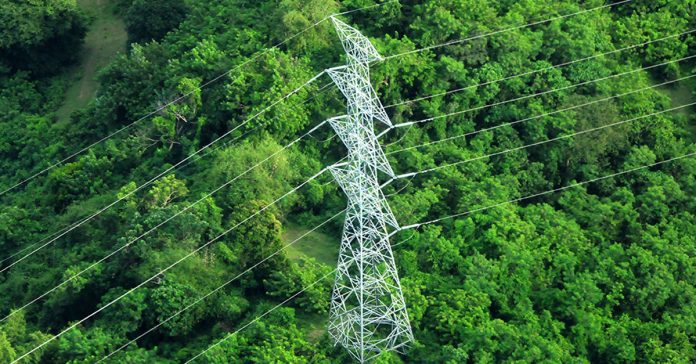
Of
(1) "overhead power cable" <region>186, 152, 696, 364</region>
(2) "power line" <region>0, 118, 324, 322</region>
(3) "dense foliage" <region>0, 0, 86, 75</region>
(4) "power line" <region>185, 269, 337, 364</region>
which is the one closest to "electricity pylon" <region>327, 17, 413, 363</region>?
(4) "power line" <region>185, 269, 337, 364</region>

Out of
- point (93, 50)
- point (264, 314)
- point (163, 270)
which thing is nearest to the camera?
point (264, 314)

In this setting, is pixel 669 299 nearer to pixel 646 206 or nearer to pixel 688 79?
pixel 646 206

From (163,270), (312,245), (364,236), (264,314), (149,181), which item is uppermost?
(149,181)

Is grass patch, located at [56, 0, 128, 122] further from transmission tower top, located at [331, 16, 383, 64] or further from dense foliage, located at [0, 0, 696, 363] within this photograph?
transmission tower top, located at [331, 16, 383, 64]

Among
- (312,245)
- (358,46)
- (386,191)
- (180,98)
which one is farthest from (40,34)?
(358,46)

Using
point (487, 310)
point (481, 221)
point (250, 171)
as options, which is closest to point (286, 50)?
point (250, 171)

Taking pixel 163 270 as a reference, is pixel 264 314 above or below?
below

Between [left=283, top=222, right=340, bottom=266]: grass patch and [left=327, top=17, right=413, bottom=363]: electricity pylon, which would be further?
[left=283, top=222, right=340, bottom=266]: grass patch

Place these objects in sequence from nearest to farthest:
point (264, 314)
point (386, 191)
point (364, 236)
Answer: point (364, 236)
point (264, 314)
point (386, 191)

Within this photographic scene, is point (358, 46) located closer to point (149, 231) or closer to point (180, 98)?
point (149, 231)
